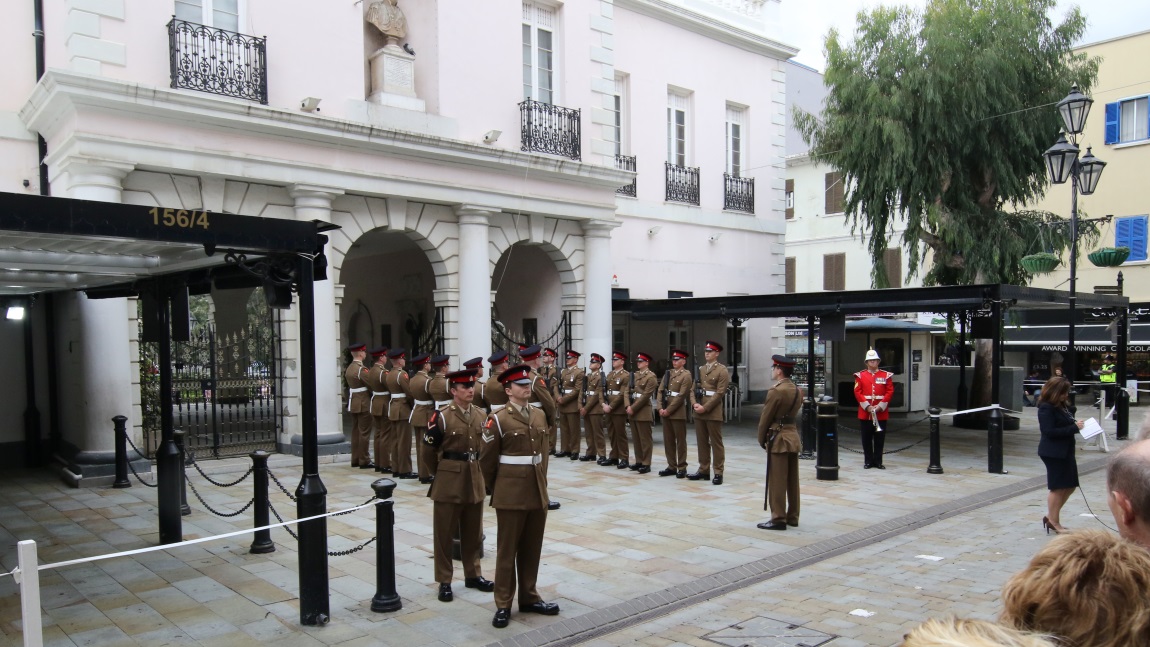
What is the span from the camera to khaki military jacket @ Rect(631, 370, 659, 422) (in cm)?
1335

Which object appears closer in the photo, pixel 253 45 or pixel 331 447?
pixel 253 45

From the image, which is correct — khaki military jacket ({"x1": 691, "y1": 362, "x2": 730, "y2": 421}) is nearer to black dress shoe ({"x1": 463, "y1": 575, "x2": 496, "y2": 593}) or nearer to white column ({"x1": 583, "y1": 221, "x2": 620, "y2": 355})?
black dress shoe ({"x1": 463, "y1": 575, "x2": 496, "y2": 593})

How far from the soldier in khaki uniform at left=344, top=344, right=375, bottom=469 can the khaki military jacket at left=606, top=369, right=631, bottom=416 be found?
3.96m

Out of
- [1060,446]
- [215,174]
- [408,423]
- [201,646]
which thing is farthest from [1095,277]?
[201,646]

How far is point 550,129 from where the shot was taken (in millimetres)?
17141

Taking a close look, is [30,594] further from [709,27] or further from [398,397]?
[709,27]

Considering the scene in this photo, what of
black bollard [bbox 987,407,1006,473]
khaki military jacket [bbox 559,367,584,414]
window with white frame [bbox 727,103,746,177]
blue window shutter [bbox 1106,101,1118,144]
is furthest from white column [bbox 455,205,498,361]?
blue window shutter [bbox 1106,101,1118,144]

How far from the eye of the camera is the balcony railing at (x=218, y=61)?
1249cm

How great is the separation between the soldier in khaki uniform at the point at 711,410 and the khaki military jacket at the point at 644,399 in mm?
982

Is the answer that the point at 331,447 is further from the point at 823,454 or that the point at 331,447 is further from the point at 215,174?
the point at 823,454

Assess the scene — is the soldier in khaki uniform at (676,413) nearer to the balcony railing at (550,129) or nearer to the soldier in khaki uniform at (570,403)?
the soldier in khaki uniform at (570,403)

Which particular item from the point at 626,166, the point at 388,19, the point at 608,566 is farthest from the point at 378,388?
the point at 626,166

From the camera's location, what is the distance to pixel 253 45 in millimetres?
13195

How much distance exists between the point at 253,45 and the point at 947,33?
1503 centimetres
